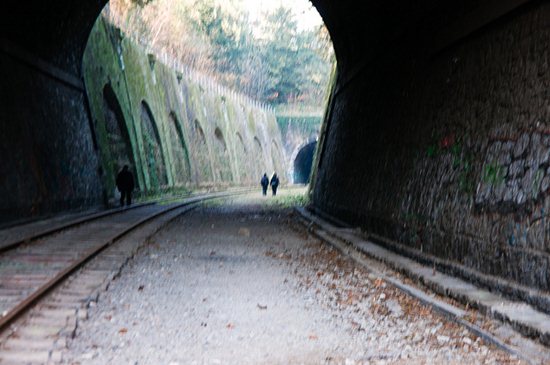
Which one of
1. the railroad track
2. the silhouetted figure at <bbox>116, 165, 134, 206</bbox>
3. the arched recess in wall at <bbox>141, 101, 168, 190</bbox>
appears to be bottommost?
the railroad track

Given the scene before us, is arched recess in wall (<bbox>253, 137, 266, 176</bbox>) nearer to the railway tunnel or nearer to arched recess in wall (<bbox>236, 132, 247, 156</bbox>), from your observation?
arched recess in wall (<bbox>236, 132, 247, 156</bbox>)

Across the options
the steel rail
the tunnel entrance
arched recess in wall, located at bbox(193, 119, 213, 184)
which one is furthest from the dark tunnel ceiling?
the tunnel entrance

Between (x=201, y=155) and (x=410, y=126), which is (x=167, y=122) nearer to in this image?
(x=201, y=155)

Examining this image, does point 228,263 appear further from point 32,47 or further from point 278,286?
point 32,47

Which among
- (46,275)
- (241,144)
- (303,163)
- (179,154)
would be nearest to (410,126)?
(46,275)

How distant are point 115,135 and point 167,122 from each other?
29.3 feet

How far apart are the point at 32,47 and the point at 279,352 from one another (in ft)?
41.3

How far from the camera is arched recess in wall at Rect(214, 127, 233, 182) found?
4431 centimetres

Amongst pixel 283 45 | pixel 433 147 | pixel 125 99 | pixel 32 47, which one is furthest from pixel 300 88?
pixel 433 147

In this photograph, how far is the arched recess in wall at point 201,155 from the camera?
3862 centimetres

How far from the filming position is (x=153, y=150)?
29688 mm

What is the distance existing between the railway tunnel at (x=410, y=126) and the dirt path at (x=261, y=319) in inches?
41.2

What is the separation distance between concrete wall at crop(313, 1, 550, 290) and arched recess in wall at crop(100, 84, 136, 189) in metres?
14.2

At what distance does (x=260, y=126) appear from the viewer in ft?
193
